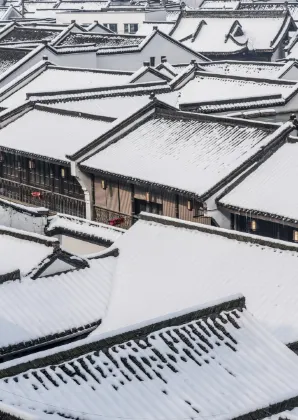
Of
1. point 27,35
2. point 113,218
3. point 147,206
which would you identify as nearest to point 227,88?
Answer: point 113,218

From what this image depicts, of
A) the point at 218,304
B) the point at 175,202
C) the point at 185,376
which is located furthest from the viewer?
the point at 175,202

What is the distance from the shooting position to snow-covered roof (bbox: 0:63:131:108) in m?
55.7

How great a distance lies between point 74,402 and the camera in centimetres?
1709

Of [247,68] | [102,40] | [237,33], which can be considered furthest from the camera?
[237,33]

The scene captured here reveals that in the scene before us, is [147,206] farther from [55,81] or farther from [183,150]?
[55,81]

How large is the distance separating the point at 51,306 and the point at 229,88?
29.9 meters

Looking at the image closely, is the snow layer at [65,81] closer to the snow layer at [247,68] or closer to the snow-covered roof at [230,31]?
the snow layer at [247,68]

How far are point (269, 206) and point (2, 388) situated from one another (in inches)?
722

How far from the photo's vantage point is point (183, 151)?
3941cm

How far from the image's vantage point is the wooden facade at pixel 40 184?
43125mm

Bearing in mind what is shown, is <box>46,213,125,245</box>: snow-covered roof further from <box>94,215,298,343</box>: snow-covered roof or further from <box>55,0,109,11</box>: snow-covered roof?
<box>55,0,109,11</box>: snow-covered roof

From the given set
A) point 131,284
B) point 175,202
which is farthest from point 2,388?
point 175,202

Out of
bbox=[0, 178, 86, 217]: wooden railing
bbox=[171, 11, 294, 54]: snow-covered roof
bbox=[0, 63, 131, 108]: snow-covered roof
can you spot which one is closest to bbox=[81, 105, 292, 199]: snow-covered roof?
bbox=[0, 178, 86, 217]: wooden railing

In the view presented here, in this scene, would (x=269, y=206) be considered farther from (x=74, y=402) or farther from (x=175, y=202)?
(x=74, y=402)
